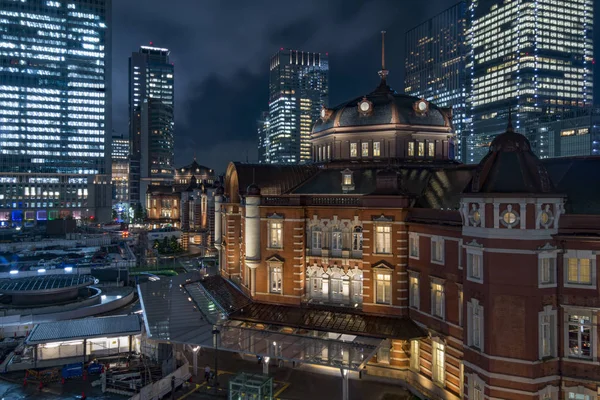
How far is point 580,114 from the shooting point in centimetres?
16762

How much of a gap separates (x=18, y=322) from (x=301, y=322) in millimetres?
30809

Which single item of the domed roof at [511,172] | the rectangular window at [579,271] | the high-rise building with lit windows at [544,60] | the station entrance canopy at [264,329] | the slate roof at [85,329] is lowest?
the slate roof at [85,329]

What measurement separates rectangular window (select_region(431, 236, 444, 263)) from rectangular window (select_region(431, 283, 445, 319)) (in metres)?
1.83

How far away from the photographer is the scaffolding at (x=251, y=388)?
1193 inches

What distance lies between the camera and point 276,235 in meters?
42.8

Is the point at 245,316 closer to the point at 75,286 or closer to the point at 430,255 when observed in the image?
the point at 430,255

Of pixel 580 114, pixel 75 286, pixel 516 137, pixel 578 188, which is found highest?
pixel 580 114

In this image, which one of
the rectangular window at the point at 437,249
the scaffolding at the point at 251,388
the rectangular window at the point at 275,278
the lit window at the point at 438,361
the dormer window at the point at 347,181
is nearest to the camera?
the scaffolding at the point at 251,388

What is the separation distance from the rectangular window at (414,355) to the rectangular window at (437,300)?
327 centimetres

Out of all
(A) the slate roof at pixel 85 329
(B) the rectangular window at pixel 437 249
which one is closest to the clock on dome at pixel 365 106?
(B) the rectangular window at pixel 437 249

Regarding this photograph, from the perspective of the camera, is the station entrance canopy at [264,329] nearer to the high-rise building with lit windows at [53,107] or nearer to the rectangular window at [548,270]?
the rectangular window at [548,270]

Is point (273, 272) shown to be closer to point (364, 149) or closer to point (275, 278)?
point (275, 278)

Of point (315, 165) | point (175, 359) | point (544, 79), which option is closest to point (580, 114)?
point (544, 79)

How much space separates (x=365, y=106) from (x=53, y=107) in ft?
561
